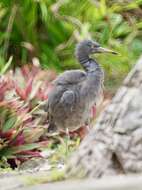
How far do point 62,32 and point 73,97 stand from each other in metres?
3.71

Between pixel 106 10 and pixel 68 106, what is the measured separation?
407 centimetres

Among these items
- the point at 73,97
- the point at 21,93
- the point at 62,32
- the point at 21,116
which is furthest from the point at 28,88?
the point at 62,32

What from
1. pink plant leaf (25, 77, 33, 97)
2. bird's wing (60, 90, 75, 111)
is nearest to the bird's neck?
bird's wing (60, 90, 75, 111)

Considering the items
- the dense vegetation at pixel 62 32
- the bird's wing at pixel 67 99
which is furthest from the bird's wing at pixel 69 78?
the dense vegetation at pixel 62 32

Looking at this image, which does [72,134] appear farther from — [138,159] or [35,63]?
[138,159]

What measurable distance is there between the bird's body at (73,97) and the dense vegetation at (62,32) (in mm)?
2802

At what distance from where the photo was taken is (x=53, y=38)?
41.7 feet

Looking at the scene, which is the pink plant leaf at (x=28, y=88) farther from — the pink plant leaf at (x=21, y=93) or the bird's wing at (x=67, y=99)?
the bird's wing at (x=67, y=99)

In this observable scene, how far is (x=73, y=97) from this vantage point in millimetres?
9047

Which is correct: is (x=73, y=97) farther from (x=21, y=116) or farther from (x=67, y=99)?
(x=21, y=116)

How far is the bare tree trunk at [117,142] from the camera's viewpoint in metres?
4.18

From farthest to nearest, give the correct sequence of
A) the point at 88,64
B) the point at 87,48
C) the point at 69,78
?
the point at 87,48, the point at 88,64, the point at 69,78

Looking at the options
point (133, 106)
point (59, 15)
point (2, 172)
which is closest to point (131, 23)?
point (59, 15)

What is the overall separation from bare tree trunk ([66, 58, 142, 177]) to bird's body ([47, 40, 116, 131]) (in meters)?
4.65
